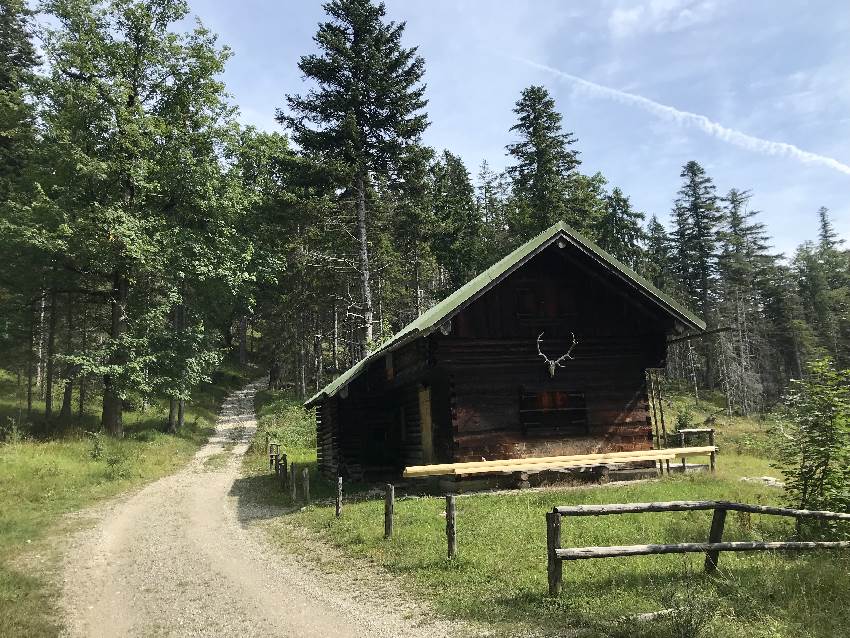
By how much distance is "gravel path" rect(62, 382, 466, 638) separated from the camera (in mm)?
7836

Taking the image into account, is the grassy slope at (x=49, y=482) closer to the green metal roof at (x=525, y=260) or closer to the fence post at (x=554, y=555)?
the fence post at (x=554, y=555)

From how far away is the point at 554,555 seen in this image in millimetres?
7805

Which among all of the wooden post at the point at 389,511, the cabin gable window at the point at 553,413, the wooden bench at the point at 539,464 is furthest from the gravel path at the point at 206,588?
the cabin gable window at the point at 553,413

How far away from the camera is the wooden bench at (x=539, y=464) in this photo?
15.5m

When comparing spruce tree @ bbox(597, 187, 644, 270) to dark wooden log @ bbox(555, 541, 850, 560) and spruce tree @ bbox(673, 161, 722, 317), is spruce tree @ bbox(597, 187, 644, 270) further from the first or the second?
dark wooden log @ bbox(555, 541, 850, 560)

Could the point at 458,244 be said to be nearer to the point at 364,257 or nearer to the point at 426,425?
the point at 364,257

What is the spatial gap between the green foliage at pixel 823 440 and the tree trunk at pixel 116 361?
2672 centimetres

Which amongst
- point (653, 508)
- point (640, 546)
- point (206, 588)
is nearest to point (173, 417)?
point (206, 588)

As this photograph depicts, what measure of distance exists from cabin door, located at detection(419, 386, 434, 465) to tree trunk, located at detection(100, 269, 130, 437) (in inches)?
628

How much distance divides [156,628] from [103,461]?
712 inches

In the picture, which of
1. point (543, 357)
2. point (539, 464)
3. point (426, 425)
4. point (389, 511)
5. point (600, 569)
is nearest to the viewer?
point (600, 569)

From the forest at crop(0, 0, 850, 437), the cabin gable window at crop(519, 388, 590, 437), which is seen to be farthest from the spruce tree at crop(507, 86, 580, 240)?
the cabin gable window at crop(519, 388, 590, 437)

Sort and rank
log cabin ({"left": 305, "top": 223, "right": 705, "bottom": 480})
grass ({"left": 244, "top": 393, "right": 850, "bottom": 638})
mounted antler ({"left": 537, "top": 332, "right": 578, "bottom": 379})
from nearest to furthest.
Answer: grass ({"left": 244, "top": 393, "right": 850, "bottom": 638}) < log cabin ({"left": 305, "top": 223, "right": 705, "bottom": 480}) < mounted antler ({"left": 537, "top": 332, "right": 578, "bottom": 379})

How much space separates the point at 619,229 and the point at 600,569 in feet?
178
